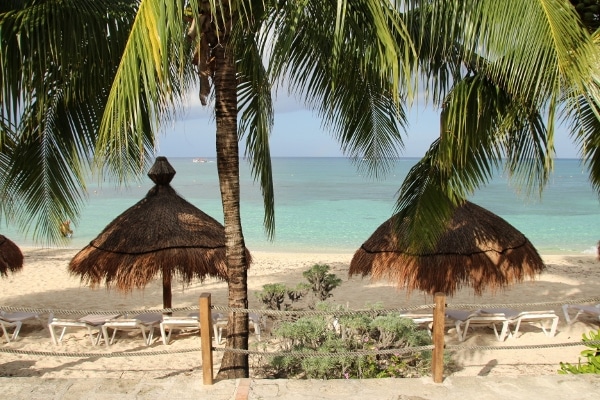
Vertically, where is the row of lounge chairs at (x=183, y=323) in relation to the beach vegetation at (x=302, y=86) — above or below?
below

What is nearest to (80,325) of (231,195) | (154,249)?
(154,249)

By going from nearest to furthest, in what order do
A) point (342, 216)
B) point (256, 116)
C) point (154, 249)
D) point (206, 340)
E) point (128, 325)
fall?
point (206, 340) → point (256, 116) → point (154, 249) → point (128, 325) → point (342, 216)

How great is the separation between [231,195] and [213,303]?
5.61 metres

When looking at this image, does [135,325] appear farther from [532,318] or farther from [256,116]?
[532,318]

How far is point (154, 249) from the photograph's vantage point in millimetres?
6332

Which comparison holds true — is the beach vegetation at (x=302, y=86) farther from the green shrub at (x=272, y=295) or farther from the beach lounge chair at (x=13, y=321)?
the beach lounge chair at (x=13, y=321)

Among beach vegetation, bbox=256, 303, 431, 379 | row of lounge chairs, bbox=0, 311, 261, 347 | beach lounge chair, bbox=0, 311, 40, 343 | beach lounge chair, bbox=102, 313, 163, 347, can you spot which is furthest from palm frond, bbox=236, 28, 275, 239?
beach lounge chair, bbox=0, 311, 40, 343

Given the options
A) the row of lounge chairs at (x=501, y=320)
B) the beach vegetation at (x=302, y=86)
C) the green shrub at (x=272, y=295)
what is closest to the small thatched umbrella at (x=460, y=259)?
the row of lounge chairs at (x=501, y=320)

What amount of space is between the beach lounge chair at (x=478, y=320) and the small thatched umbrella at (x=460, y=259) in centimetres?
69

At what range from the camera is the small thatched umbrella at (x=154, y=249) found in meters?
6.26

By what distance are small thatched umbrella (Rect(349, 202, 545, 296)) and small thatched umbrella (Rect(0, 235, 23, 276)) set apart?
4445mm

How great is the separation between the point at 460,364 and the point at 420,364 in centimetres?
79

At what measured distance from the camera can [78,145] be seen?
4914 mm

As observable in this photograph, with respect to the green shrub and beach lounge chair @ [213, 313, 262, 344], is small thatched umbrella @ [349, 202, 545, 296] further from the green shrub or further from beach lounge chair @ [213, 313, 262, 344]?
beach lounge chair @ [213, 313, 262, 344]
